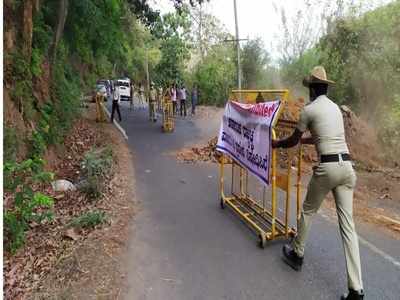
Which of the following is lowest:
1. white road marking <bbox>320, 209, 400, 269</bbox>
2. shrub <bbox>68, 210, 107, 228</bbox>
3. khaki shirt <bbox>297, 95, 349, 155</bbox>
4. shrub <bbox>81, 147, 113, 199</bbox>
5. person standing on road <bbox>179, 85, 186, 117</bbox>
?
white road marking <bbox>320, 209, 400, 269</bbox>

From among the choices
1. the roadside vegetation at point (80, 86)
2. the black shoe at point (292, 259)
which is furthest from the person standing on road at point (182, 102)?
the black shoe at point (292, 259)

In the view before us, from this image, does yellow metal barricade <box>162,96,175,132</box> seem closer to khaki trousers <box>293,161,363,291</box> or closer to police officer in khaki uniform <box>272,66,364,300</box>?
police officer in khaki uniform <box>272,66,364,300</box>

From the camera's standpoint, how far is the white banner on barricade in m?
4.96

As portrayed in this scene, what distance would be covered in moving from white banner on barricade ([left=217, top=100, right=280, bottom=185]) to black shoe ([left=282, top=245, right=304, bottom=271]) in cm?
87

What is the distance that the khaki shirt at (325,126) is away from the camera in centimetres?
406

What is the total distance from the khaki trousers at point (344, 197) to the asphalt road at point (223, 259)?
1.38 ft

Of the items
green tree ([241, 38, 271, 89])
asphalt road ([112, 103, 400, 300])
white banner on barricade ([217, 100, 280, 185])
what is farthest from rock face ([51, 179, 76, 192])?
green tree ([241, 38, 271, 89])

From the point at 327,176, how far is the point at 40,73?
351 inches

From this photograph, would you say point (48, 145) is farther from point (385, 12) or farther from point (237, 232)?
point (385, 12)

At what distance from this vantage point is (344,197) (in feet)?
13.3

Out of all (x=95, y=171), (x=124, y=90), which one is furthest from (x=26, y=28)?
(x=124, y=90)

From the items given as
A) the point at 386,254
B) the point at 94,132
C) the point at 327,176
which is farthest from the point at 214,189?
the point at 94,132

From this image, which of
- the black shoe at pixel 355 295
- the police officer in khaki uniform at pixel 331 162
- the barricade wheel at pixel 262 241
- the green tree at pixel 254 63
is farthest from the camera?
the green tree at pixel 254 63

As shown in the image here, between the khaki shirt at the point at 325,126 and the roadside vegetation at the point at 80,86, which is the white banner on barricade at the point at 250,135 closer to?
the khaki shirt at the point at 325,126
